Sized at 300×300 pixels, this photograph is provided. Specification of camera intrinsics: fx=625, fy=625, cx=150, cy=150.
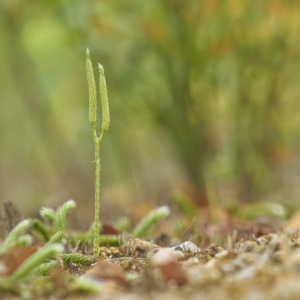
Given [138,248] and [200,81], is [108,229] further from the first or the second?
[200,81]

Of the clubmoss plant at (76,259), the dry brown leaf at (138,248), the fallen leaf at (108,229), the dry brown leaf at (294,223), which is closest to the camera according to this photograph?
the clubmoss plant at (76,259)

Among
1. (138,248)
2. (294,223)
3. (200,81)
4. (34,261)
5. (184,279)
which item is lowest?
(184,279)

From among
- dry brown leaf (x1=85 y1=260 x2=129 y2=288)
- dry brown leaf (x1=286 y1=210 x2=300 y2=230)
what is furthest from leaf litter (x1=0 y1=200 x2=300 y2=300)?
dry brown leaf (x1=286 y1=210 x2=300 y2=230)

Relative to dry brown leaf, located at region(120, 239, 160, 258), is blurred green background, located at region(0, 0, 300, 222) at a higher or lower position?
higher

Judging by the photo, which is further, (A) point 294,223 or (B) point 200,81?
(B) point 200,81

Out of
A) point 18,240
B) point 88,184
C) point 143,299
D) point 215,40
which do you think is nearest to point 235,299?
point 143,299

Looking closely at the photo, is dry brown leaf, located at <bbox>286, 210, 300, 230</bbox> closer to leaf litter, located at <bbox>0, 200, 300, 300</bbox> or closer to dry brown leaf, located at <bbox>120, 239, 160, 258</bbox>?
dry brown leaf, located at <bbox>120, 239, 160, 258</bbox>

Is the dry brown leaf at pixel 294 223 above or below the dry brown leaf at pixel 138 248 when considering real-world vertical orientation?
above

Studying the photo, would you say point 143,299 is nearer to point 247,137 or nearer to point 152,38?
Answer: point 152,38

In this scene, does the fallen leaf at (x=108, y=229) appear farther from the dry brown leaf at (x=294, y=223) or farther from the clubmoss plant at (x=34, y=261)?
the clubmoss plant at (x=34, y=261)

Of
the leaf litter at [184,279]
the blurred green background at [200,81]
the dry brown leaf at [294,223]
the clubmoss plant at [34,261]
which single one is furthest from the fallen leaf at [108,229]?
the blurred green background at [200,81]

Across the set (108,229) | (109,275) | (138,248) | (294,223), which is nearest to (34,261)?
(109,275)

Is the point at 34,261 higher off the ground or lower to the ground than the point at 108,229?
lower
